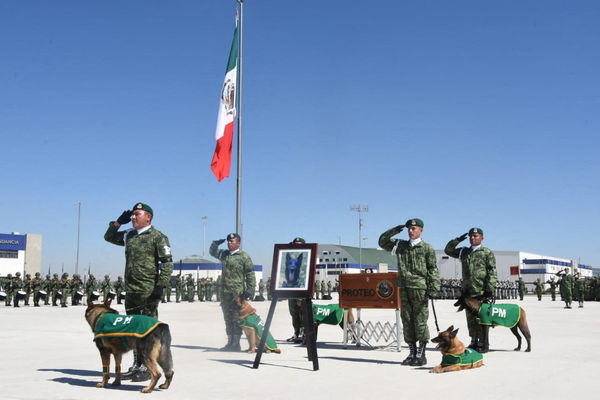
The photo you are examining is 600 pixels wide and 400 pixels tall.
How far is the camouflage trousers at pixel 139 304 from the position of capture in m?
7.47

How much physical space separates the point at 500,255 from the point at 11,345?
9546 centimetres

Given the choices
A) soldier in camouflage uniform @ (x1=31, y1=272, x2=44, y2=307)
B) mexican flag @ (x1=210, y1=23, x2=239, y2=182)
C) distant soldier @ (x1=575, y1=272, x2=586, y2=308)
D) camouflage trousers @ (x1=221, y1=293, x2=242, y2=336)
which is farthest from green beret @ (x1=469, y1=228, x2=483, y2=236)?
soldier in camouflage uniform @ (x1=31, y1=272, x2=44, y2=307)

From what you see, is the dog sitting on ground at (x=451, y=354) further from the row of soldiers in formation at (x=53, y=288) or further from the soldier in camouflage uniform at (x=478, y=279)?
the row of soldiers in formation at (x=53, y=288)

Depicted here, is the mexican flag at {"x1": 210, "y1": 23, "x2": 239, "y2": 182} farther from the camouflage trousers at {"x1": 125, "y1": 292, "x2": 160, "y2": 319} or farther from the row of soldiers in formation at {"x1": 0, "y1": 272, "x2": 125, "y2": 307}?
the row of soldiers in formation at {"x1": 0, "y1": 272, "x2": 125, "y2": 307}

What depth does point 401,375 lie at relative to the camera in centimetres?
786

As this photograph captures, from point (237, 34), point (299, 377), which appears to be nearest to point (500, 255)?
point (237, 34)

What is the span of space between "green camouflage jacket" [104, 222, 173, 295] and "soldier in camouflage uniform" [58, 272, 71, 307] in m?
25.8

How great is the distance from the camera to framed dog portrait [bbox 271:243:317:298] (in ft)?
28.6

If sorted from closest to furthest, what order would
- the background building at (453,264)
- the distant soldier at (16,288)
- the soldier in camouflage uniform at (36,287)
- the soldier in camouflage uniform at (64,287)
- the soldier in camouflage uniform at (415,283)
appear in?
the soldier in camouflage uniform at (415,283)
the distant soldier at (16,288)
the soldier in camouflage uniform at (64,287)
the soldier in camouflage uniform at (36,287)
the background building at (453,264)

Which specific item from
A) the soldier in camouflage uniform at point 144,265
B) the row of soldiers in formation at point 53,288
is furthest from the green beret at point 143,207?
the row of soldiers in formation at point 53,288

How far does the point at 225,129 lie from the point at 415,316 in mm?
8624

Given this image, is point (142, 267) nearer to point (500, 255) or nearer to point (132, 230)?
point (132, 230)

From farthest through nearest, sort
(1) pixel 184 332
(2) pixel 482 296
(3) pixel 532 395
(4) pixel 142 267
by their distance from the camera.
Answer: (1) pixel 184 332 < (2) pixel 482 296 < (4) pixel 142 267 < (3) pixel 532 395

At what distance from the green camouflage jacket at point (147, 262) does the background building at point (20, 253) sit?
6721 centimetres
